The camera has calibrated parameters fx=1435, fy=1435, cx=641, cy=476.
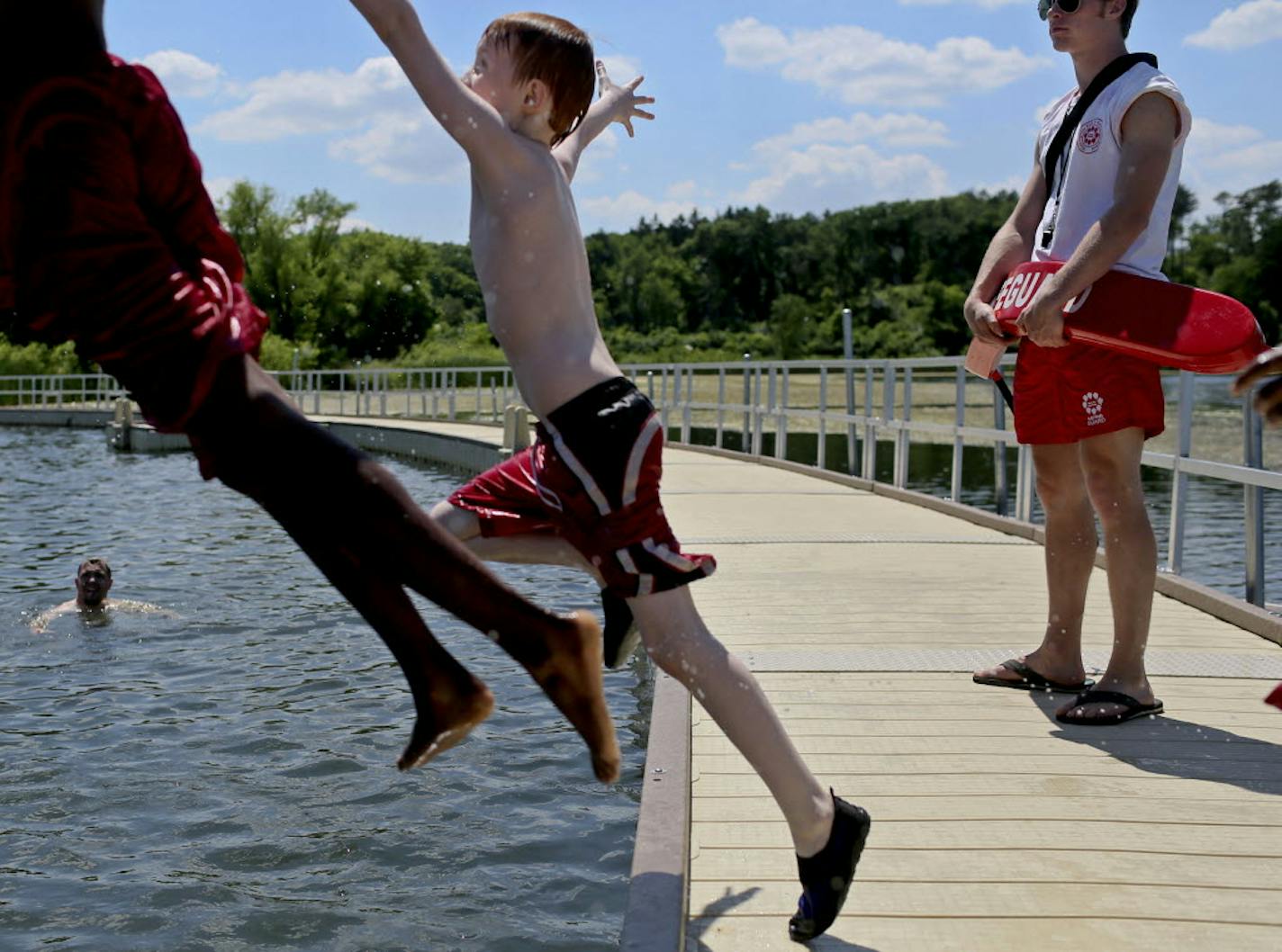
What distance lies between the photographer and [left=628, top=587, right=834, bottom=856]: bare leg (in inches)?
84.7

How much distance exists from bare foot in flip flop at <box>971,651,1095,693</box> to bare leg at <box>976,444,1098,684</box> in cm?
4

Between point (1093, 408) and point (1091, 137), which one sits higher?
point (1091, 137)

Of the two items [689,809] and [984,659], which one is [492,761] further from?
[689,809]

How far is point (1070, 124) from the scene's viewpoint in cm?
356

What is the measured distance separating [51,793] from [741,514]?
5.56 m

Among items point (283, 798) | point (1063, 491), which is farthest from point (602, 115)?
point (283, 798)

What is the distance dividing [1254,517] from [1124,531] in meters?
2.39

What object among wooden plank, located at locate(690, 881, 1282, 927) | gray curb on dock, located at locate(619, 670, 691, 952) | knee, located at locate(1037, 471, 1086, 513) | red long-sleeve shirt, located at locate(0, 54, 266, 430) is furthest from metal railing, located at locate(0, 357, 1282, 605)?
red long-sleeve shirt, located at locate(0, 54, 266, 430)

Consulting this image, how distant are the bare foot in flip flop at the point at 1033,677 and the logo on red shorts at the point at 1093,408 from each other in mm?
861

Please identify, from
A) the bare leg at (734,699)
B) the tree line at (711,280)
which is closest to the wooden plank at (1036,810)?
the bare leg at (734,699)

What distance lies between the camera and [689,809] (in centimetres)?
302

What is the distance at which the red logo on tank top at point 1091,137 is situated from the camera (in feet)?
11.2

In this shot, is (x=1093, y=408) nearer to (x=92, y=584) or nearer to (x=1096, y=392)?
Answer: (x=1096, y=392)

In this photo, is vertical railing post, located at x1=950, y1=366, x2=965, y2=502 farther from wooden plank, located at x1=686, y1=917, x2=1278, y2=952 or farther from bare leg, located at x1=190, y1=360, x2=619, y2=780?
bare leg, located at x1=190, y1=360, x2=619, y2=780
